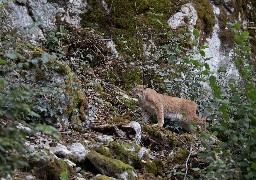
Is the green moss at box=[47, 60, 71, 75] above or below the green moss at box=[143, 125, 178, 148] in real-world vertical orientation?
above

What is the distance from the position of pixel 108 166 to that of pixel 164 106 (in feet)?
9.04

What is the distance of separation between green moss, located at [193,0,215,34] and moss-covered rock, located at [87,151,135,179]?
5.39m

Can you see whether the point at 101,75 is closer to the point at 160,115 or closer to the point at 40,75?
the point at 160,115

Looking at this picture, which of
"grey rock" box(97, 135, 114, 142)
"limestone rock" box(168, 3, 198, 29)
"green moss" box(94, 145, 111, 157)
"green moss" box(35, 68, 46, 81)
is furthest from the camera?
"limestone rock" box(168, 3, 198, 29)

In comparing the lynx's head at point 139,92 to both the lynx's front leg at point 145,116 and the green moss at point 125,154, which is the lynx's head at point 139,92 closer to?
the lynx's front leg at point 145,116

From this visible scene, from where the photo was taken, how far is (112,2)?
8445 mm

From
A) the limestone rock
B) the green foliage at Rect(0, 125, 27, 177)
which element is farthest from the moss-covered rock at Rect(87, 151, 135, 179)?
the limestone rock

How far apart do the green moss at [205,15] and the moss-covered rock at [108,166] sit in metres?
5.39

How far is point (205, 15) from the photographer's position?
30.7ft

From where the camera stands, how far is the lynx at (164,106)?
272 inches

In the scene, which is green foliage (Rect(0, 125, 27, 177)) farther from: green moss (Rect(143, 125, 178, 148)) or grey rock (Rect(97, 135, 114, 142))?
green moss (Rect(143, 125, 178, 148))

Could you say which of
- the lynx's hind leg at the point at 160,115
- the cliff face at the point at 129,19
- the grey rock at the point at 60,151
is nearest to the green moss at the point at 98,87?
the lynx's hind leg at the point at 160,115

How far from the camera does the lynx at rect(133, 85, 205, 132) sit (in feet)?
22.7

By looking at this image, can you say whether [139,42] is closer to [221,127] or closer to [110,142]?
[110,142]
